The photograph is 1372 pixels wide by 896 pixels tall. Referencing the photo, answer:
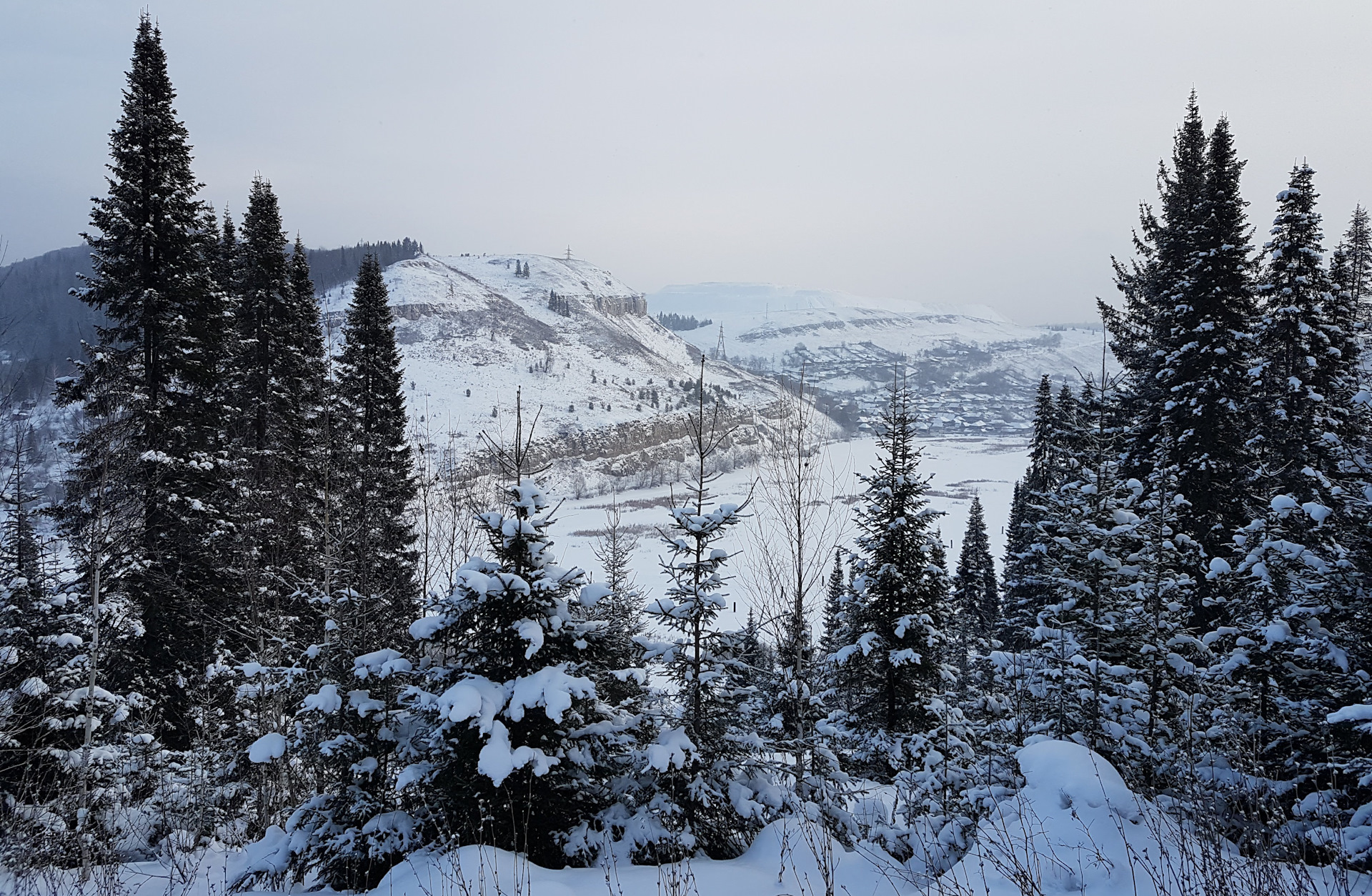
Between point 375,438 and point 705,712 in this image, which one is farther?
point 375,438

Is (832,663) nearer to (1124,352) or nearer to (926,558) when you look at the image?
(926,558)

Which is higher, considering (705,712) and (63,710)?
(705,712)

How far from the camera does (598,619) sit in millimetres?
7500

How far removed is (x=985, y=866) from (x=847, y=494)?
48570mm

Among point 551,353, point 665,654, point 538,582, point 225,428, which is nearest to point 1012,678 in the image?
point 665,654

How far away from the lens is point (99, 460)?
10312mm

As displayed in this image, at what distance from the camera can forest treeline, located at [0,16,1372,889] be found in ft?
21.1

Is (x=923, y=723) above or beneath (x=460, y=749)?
beneath

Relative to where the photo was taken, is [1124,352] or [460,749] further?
[1124,352]

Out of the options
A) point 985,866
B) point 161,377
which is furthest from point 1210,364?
point 161,377

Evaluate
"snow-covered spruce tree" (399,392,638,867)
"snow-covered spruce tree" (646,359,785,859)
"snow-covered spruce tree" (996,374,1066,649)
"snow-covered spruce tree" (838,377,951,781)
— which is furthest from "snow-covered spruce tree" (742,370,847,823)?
"snow-covered spruce tree" (996,374,1066,649)

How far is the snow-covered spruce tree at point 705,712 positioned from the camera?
6.79 m

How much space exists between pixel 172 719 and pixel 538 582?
42.2ft

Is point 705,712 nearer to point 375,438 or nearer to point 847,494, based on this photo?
point 375,438
